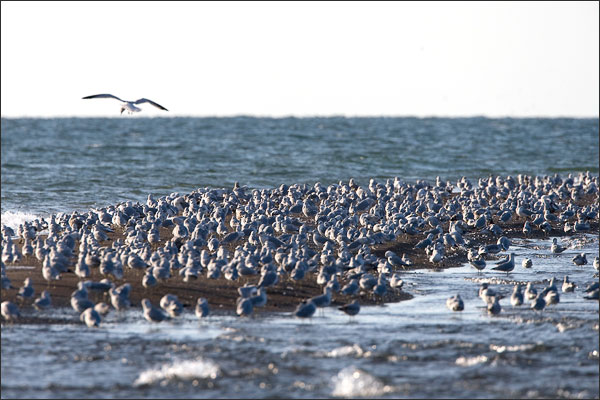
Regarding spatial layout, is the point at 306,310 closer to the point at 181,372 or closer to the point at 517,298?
the point at 181,372

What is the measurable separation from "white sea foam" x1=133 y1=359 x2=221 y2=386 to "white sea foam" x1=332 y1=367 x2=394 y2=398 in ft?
4.38

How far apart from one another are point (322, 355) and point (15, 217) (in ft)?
51.4

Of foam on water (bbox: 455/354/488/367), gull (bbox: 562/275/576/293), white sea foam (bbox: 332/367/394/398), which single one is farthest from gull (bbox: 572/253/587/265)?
white sea foam (bbox: 332/367/394/398)

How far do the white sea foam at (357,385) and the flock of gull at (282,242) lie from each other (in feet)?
7.94

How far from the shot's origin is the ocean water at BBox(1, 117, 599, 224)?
3241cm

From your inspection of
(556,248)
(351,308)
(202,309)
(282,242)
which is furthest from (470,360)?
(556,248)

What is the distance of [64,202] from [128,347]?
1814 centimetres

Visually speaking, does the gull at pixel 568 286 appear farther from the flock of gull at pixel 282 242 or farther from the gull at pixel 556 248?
the gull at pixel 556 248

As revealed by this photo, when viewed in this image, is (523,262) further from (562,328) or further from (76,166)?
(76,166)

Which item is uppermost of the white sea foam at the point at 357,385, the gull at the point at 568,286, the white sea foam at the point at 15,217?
the white sea foam at the point at 15,217

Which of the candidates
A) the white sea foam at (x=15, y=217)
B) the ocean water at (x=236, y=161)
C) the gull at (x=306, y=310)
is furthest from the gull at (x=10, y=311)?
the ocean water at (x=236, y=161)

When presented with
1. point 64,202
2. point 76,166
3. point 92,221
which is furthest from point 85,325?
point 76,166

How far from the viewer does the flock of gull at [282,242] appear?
12.7 metres

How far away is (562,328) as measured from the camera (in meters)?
11.7
